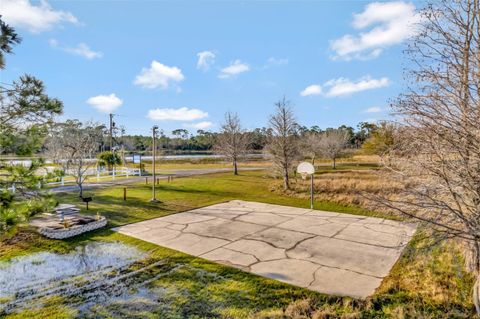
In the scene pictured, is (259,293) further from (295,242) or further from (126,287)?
(295,242)

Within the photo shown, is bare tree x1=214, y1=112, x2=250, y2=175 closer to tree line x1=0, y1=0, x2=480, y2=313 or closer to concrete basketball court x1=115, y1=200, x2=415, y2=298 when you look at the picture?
concrete basketball court x1=115, y1=200, x2=415, y2=298

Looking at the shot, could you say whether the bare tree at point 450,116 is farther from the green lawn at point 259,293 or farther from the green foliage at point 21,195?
the green foliage at point 21,195

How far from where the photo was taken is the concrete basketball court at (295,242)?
6309 millimetres

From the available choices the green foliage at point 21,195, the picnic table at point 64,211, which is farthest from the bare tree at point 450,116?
the picnic table at point 64,211

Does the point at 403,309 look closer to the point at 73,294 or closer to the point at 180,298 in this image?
the point at 180,298

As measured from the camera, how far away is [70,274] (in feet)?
20.8

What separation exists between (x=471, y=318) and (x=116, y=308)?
6.03m

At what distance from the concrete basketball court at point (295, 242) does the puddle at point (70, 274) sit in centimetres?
138

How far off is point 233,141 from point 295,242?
21.1m

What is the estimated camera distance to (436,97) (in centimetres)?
454

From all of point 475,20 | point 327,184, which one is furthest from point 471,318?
point 327,184

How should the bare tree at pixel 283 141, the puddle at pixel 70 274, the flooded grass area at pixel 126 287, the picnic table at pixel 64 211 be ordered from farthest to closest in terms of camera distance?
the bare tree at pixel 283 141, the picnic table at pixel 64 211, the puddle at pixel 70 274, the flooded grass area at pixel 126 287

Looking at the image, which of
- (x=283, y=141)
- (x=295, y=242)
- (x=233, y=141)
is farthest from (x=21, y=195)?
(x=233, y=141)

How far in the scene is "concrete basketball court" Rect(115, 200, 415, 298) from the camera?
6309 millimetres
